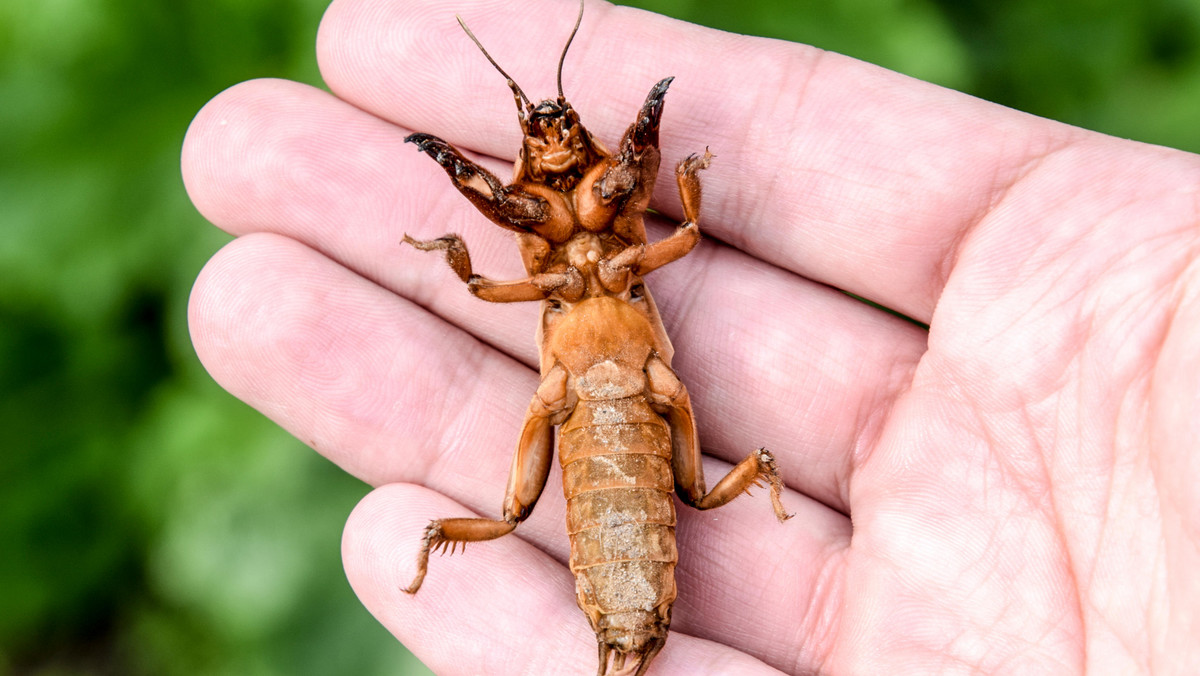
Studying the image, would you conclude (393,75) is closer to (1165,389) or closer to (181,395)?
(181,395)

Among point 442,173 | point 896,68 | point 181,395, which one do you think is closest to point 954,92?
point 896,68

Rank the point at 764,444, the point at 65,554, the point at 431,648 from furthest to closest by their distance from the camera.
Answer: the point at 65,554 → the point at 764,444 → the point at 431,648

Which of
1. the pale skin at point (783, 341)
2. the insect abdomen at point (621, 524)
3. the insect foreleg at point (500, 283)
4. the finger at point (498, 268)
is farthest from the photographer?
the finger at point (498, 268)

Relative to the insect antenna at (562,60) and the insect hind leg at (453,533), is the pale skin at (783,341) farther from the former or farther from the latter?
the insect hind leg at (453,533)

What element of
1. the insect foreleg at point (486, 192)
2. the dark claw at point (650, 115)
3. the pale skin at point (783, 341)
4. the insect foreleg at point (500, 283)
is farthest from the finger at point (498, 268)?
the dark claw at point (650, 115)

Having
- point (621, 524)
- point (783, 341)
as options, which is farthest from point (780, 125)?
point (621, 524)

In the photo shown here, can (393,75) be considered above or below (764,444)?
above
